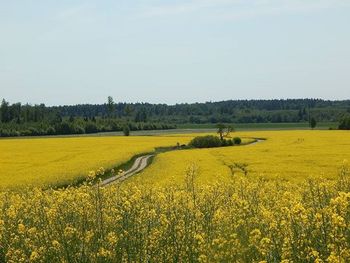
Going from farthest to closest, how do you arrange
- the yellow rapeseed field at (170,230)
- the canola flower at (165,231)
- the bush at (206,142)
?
the bush at (206,142) < the canola flower at (165,231) < the yellow rapeseed field at (170,230)

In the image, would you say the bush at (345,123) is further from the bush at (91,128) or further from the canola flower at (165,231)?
the canola flower at (165,231)

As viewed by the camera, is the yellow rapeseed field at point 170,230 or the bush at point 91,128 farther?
the bush at point 91,128

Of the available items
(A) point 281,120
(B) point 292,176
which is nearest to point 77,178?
(B) point 292,176

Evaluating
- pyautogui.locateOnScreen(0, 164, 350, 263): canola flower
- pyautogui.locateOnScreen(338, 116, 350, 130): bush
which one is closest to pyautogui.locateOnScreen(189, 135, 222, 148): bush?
pyautogui.locateOnScreen(338, 116, 350, 130): bush

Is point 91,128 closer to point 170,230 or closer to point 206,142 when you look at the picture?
point 206,142

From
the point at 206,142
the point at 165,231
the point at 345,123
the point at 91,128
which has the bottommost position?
the point at 206,142

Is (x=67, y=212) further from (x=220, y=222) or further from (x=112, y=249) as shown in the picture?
(x=220, y=222)

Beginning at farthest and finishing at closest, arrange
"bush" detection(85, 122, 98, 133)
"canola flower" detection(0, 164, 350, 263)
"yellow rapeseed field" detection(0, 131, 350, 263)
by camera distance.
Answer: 1. "bush" detection(85, 122, 98, 133)
2. "canola flower" detection(0, 164, 350, 263)
3. "yellow rapeseed field" detection(0, 131, 350, 263)

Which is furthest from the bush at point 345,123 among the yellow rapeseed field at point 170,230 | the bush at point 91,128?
the yellow rapeseed field at point 170,230

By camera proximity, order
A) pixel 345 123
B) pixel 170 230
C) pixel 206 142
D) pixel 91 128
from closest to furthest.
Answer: pixel 170 230 < pixel 206 142 < pixel 345 123 < pixel 91 128

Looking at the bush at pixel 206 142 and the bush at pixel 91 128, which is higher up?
the bush at pixel 91 128

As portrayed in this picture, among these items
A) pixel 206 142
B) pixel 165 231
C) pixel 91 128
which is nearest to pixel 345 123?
pixel 206 142

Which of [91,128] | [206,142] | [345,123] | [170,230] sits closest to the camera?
[170,230]

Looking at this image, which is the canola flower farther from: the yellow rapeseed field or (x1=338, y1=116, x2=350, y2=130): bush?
(x1=338, y1=116, x2=350, y2=130): bush
